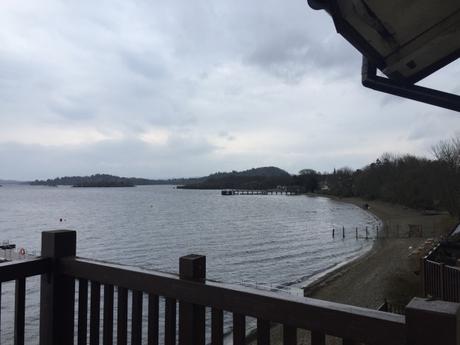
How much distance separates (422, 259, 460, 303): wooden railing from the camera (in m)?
12.9

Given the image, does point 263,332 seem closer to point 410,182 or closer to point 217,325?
point 217,325

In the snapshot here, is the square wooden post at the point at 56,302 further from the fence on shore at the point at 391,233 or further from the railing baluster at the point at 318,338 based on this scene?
the fence on shore at the point at 391,233

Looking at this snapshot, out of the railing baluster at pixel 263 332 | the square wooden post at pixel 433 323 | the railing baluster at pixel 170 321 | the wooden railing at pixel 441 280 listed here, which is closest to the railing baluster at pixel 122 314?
the railing baluster at pixel 170 321

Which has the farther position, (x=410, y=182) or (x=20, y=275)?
(x=410, y=182)

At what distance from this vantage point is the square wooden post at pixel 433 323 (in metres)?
1.74

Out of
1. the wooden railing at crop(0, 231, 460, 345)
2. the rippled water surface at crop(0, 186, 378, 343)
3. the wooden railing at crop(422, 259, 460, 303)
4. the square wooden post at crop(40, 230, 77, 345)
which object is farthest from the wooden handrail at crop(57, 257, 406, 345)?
the rippled water surface at crop(0, 186, 378, 343)

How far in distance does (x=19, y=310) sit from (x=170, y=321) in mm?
1420

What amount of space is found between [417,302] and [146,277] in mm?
1697

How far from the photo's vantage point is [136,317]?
2.96m

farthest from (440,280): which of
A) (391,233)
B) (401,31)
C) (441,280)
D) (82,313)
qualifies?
(391,233)

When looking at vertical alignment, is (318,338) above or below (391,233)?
above

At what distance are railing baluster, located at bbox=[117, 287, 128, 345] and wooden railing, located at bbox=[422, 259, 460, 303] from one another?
36.4ft

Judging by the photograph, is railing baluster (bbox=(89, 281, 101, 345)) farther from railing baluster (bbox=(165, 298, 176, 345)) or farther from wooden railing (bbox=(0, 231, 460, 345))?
railing baluster (bbox=(165, 298, 176, 345))

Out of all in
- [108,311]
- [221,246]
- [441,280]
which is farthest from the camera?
[221,246]
